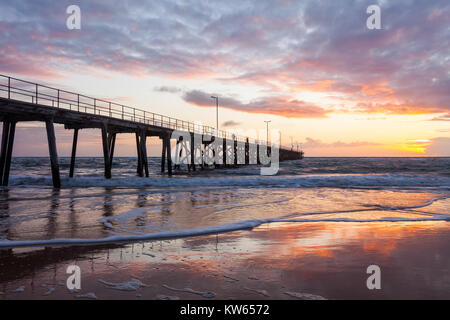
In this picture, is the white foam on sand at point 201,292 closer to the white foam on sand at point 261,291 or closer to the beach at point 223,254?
the beach at point 223,254

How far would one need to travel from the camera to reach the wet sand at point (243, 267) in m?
3.90

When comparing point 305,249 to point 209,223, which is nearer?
point 305,249

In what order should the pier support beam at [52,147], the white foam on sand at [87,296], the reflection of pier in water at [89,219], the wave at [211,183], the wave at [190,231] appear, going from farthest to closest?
the wave at [211,183] < the pier support beam at [52,147] < the reflection of pier in water at [89,219] < the wave at [190,231] < the white foam on sand at [87,296]

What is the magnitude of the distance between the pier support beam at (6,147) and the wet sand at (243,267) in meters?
16.8

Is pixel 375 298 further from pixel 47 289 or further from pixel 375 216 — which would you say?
pixel 375 216

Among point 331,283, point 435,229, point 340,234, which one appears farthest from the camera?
point 435,229

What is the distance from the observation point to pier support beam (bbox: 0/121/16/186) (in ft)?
62.5

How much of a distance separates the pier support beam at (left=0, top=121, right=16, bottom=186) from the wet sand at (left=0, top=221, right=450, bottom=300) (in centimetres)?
1677

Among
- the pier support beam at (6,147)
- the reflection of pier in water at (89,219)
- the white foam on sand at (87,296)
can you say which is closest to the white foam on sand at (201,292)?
A: the white foam on sand at (87,296)

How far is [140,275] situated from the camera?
14.5 ft
